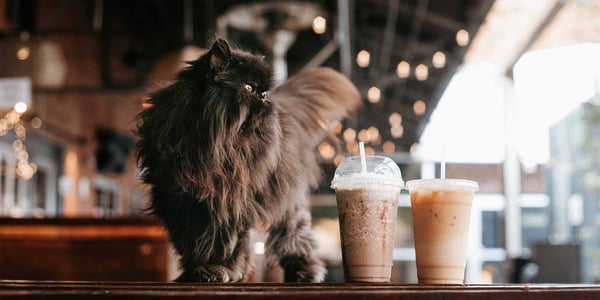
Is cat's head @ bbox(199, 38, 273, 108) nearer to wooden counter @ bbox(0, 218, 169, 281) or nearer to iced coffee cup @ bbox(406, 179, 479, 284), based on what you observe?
iced coffee cup @ bbox(406, 179, 479, 284)

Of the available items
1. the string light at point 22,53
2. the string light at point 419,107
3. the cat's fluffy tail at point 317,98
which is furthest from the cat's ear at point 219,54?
the string light at point 419,107

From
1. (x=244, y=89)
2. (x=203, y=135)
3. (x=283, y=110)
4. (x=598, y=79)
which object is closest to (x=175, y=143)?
→ (x=203, y=135)

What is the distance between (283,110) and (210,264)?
0.42m

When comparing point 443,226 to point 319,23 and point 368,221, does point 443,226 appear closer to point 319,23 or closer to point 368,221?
point 368,221

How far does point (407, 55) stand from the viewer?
434 inches

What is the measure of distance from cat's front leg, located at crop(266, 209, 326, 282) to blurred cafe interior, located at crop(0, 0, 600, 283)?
8.50 ft

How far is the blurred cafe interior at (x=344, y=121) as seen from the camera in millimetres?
5801

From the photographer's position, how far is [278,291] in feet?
4.25

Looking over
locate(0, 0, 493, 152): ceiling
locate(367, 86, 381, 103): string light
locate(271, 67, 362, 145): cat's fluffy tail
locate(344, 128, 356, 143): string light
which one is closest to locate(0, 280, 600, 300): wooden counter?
locate(271, 67, 362, 145): cat's fluffy tail

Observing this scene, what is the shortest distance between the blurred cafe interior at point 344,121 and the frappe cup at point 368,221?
9.40 feet

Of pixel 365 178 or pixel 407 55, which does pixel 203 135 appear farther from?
pixel 407 55

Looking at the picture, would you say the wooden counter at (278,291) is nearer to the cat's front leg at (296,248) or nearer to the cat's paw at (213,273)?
the cat's paw at (213,273)

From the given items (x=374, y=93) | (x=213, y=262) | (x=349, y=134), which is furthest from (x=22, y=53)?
(x=349, y=134)

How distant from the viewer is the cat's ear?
1668 millimetres
